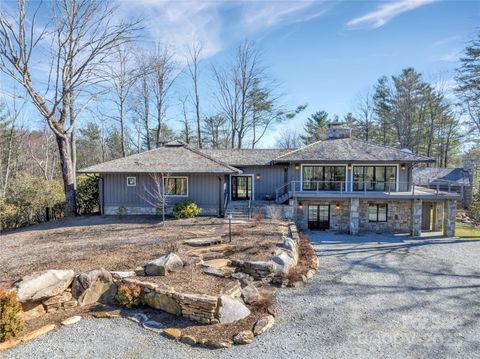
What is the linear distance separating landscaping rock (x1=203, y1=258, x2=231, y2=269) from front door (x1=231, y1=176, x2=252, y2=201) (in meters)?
11.4

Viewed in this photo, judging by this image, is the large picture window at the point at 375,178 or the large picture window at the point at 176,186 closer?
the large picture window at the point at 176,186

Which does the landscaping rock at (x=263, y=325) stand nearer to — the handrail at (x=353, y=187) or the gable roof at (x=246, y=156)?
the handrail at (x=353, y=187)

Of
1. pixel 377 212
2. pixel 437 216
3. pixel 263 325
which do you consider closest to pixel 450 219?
pixel 437 216

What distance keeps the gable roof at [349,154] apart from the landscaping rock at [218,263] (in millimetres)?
10582

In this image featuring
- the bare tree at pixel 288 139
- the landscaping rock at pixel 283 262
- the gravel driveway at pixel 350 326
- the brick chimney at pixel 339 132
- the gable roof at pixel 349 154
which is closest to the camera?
the gravel driveway at pixel 350 326

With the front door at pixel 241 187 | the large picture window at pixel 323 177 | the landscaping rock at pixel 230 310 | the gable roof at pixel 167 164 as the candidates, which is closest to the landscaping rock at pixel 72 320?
the landscaping rock at pixel 230 310

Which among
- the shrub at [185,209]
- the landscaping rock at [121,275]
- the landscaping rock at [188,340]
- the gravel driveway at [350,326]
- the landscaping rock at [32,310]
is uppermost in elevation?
the shrub at [185,209]

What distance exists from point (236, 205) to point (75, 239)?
9.29 metres

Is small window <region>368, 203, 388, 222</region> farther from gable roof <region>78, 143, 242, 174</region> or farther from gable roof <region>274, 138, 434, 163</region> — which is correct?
gable roof <region>78, 143, 242, 174</region>

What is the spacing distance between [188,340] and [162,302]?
4.39 feet

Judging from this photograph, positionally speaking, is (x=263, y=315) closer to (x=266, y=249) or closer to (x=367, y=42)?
Result: (x=266, y=249)

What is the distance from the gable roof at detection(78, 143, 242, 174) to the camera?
1647 centimetres

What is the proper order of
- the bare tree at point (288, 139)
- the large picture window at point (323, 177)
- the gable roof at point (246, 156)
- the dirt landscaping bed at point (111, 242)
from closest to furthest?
the dirt landscaping bed at point (111, 242) → the large picture window at point (323, 177) → the gable roof at point (246, 156) → the bare tree at point (288, 139)

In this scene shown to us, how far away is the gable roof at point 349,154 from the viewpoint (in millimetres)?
17484
